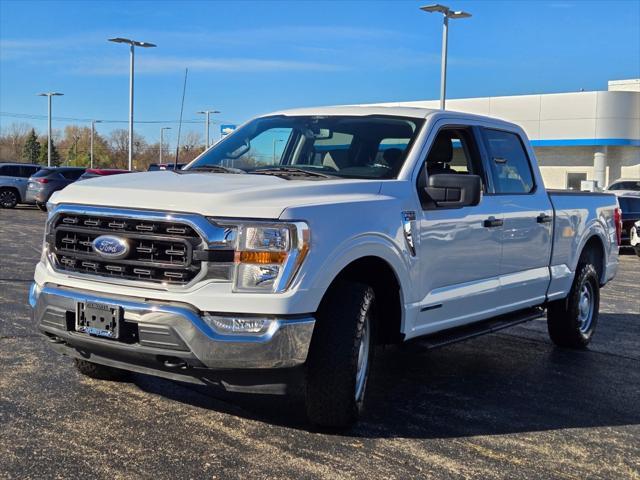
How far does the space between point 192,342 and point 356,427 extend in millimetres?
1188

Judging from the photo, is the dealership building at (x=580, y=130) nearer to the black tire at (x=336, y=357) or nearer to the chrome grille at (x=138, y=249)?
the black tire at (x=336, y=357)

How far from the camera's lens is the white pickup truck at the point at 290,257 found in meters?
4.03

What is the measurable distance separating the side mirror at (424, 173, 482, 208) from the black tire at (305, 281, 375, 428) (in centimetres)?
97

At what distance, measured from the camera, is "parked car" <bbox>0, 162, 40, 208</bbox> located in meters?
28.8

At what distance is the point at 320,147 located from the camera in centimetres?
571

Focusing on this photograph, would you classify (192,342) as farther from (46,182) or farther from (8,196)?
(8,196)

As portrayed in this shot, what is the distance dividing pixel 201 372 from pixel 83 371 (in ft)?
5.23

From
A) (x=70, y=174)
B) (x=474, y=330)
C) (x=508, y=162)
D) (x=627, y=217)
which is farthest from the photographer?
(x=70, y=174)

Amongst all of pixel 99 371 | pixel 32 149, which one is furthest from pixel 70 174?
pixel 32 149

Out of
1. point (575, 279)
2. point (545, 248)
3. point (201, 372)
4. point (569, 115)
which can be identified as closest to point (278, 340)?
point (201, 372)

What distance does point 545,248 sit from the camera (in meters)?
6.64

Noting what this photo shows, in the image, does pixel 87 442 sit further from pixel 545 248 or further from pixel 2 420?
pixel 545 248

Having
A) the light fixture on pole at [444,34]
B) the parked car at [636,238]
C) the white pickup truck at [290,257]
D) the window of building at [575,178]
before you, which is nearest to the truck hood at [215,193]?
the white pickup truck at [290,257]

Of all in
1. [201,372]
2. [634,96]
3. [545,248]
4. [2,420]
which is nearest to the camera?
[201,372]
